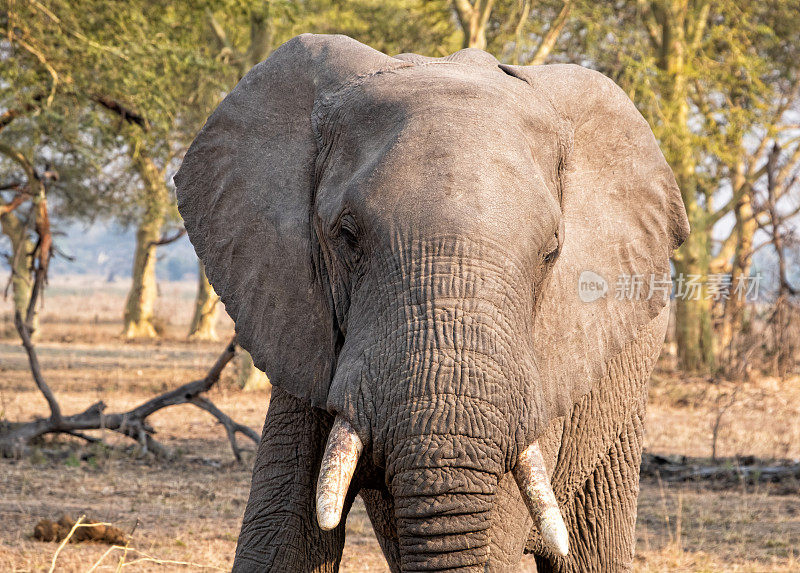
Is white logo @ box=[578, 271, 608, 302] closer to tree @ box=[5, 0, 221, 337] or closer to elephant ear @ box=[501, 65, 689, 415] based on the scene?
elephant ear @ box=[501, 65, 689, 415]

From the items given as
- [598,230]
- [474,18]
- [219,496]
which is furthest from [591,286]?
[474,18]

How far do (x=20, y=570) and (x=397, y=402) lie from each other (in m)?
3.38

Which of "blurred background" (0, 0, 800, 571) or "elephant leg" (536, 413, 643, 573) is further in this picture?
"blurred background" (0, 0, 800, 571)

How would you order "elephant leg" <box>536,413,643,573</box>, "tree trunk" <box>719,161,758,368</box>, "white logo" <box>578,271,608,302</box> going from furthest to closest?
"tree trunk" <box>719,161,758,368</box>
"elephant leg" <box>536,413,643,573</box>
"white logo" <box>578,271,608,302</box>

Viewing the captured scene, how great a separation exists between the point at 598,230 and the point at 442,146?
93 centimetres

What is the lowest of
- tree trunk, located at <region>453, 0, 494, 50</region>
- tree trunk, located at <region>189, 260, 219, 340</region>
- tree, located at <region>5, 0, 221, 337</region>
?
tree trunk, located at <region>189, 260, 219, 340</region>

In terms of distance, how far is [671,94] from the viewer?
50.2 feet

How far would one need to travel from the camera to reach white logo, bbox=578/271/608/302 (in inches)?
136

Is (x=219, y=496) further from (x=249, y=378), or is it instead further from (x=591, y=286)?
(x=249, y=378)

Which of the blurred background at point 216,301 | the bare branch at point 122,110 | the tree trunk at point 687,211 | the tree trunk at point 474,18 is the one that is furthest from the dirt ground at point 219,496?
the tree trunk at point 474,18

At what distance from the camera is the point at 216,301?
12.9m

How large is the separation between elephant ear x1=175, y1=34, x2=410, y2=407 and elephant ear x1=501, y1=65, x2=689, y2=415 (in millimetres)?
687

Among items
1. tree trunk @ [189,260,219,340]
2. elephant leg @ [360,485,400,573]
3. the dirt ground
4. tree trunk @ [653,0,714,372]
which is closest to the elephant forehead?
elephant leg @ [360,485,400,573]

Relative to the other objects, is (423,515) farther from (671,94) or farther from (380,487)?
(671,94)
